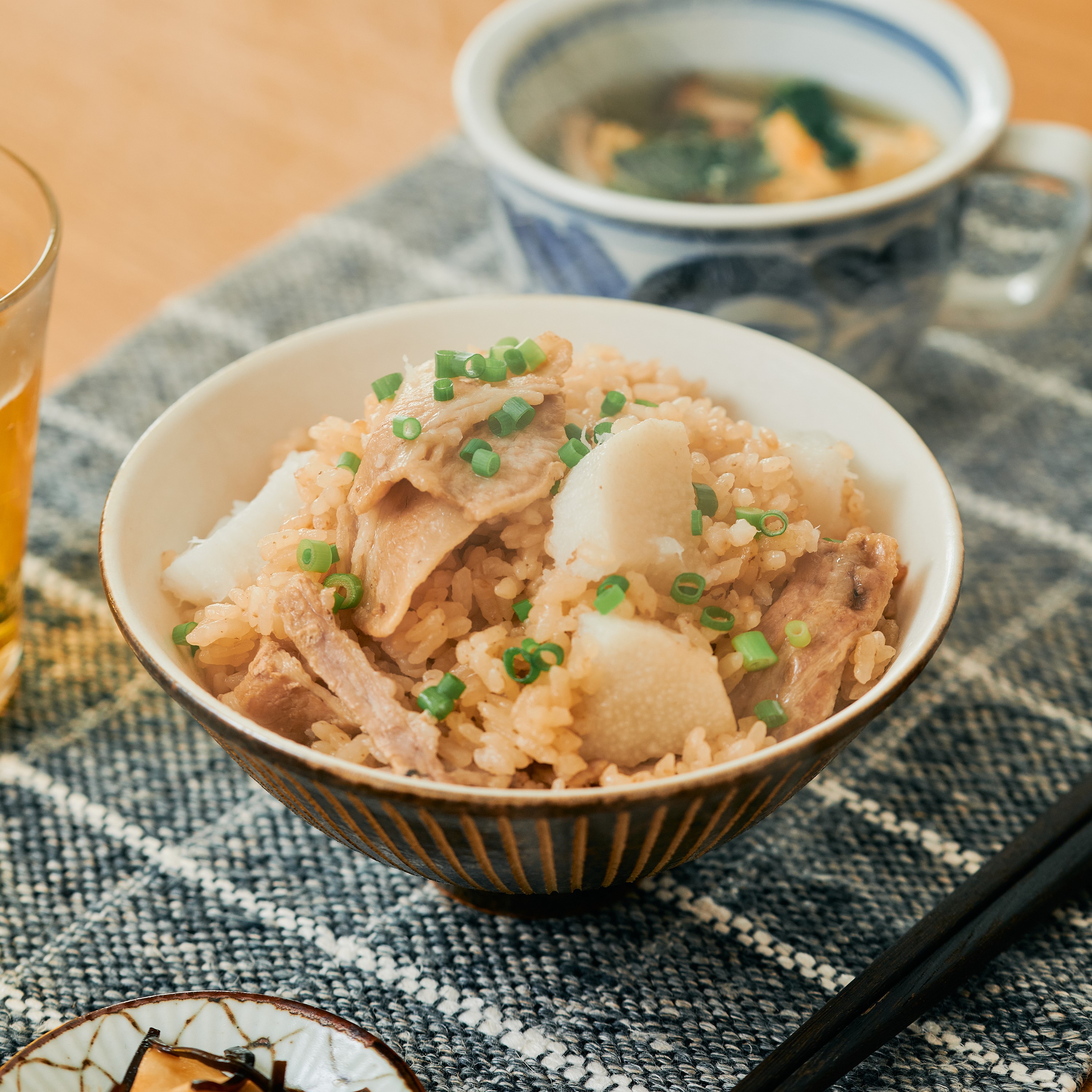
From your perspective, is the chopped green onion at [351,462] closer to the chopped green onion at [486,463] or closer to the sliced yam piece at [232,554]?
the sliced yam piece at [232,554]

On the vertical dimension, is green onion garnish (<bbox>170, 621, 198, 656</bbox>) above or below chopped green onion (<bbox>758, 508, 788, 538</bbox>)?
below

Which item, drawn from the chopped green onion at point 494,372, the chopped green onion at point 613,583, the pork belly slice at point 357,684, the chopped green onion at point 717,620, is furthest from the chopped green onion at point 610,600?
the chopped green onion at point 494,372

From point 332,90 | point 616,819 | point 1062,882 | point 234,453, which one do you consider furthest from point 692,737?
point 332,90

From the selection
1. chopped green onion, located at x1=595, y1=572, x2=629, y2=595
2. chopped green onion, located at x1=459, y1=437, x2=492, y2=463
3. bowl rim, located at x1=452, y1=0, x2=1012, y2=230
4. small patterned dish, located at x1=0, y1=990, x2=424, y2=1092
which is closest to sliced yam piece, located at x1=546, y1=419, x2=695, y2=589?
chopped green onion, located at x1=595, y1=572, x2=629, y2=595

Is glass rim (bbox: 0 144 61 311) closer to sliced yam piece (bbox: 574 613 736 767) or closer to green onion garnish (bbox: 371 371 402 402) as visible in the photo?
green onion garnish (bbox: 371 371 402 402)

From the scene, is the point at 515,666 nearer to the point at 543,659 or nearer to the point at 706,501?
the point at 543,659

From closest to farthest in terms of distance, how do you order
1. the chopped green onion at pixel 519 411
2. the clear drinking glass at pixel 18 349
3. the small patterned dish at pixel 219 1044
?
the small patterned dish at pixel 219 1044 → the chopped green onion at pixel 519 411 → the clear drinking glass at pixel 18 349

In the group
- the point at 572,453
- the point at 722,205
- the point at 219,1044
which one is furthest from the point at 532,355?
the point at 722,205
